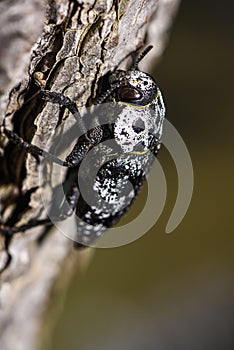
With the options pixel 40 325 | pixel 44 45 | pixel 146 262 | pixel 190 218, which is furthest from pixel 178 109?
pixel 44 45

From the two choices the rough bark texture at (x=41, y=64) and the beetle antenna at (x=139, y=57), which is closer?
the rough bark texture at (x=41, y=64)

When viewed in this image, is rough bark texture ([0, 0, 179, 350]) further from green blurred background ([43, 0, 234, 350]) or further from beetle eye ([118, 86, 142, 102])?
green blurred background ([43, 0, 234, 350])

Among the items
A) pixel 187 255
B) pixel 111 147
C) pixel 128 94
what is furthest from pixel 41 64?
pixel 187 255

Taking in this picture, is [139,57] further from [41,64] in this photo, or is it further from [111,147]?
[41,64]

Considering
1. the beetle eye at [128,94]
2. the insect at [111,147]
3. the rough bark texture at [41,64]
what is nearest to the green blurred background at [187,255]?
the rough bark texture at [41,64]

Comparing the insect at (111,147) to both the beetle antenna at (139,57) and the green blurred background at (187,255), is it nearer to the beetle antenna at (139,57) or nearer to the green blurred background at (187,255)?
the beetle antenna at (139,57)

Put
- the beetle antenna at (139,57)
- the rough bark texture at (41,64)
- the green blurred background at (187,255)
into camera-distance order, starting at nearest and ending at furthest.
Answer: the rough bark texture at (41,64)
the beetle antenna at (139,57)
the green blurred background at (187,255)

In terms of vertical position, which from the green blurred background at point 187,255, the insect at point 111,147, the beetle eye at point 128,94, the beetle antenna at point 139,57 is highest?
the beetle antenna at point 139,57
